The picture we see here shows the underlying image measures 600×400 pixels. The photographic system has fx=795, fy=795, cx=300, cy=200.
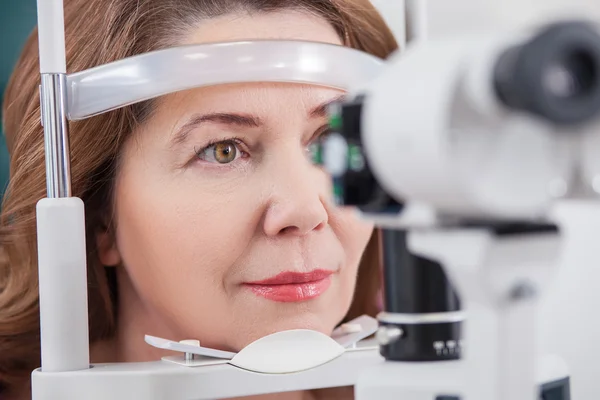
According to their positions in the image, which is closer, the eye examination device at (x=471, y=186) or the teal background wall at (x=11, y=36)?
the eye examination device at (x=471, y=186)

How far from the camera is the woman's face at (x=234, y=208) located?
0.80m

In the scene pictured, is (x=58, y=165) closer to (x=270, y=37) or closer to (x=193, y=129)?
(x=193, y=129)

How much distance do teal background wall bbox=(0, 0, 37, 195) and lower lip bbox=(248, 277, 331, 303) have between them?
57 cm

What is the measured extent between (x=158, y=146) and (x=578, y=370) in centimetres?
77

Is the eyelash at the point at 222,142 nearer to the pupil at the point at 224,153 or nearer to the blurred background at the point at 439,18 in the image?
the pupil at the point at 224,153

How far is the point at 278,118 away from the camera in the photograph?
808 mm

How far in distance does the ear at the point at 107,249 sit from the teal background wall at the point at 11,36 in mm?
367

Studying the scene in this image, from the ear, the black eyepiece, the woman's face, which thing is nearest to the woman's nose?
the woman's face

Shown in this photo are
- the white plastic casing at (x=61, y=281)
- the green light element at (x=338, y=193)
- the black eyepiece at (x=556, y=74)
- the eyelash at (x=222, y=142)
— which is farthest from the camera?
the eyelash at (x=222, y=142)

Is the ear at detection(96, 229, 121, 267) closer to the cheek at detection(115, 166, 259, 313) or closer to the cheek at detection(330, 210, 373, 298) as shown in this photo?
the cheek at detection(115, 166, 259, 313)

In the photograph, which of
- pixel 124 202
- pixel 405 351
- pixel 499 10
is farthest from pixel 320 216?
pixel 499 10

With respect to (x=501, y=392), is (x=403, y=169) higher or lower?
higher

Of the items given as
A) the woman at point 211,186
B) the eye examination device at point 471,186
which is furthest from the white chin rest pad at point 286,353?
the eye examination device at point 471,186

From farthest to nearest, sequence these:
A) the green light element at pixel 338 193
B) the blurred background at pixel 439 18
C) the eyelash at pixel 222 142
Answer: the blurred background at pixel 439 18, the eyelash at pixel 222 142, the green light element at pixel 338 193
